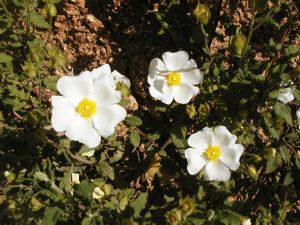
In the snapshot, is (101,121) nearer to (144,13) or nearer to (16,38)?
(16,38)

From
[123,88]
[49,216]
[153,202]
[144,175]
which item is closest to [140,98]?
[144,175]

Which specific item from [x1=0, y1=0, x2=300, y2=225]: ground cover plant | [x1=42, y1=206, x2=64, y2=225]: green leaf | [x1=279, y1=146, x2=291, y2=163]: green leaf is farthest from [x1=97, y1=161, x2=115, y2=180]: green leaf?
[x1=279, y1=146, x2=291, y2=163]: green leaf

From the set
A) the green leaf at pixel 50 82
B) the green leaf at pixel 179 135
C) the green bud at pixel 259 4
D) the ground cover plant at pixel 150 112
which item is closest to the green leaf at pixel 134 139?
the ground cover plant at pixel 150 112

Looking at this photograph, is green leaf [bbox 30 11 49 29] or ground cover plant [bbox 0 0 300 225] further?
green leaf [bbox 30 11 49 29]

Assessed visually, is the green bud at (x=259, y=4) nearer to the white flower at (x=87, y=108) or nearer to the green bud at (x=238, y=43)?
the green bud at (x=238, y=43)

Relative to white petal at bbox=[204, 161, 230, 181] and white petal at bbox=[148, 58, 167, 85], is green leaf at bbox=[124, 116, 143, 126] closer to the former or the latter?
white petal at bbox=[148, 58, 167, 85]

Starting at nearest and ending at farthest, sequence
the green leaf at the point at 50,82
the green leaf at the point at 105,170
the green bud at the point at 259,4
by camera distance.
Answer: the green bud at the point at 259,4, the green leaf at the point at 50,82, the green leaf at the point at 105,170
